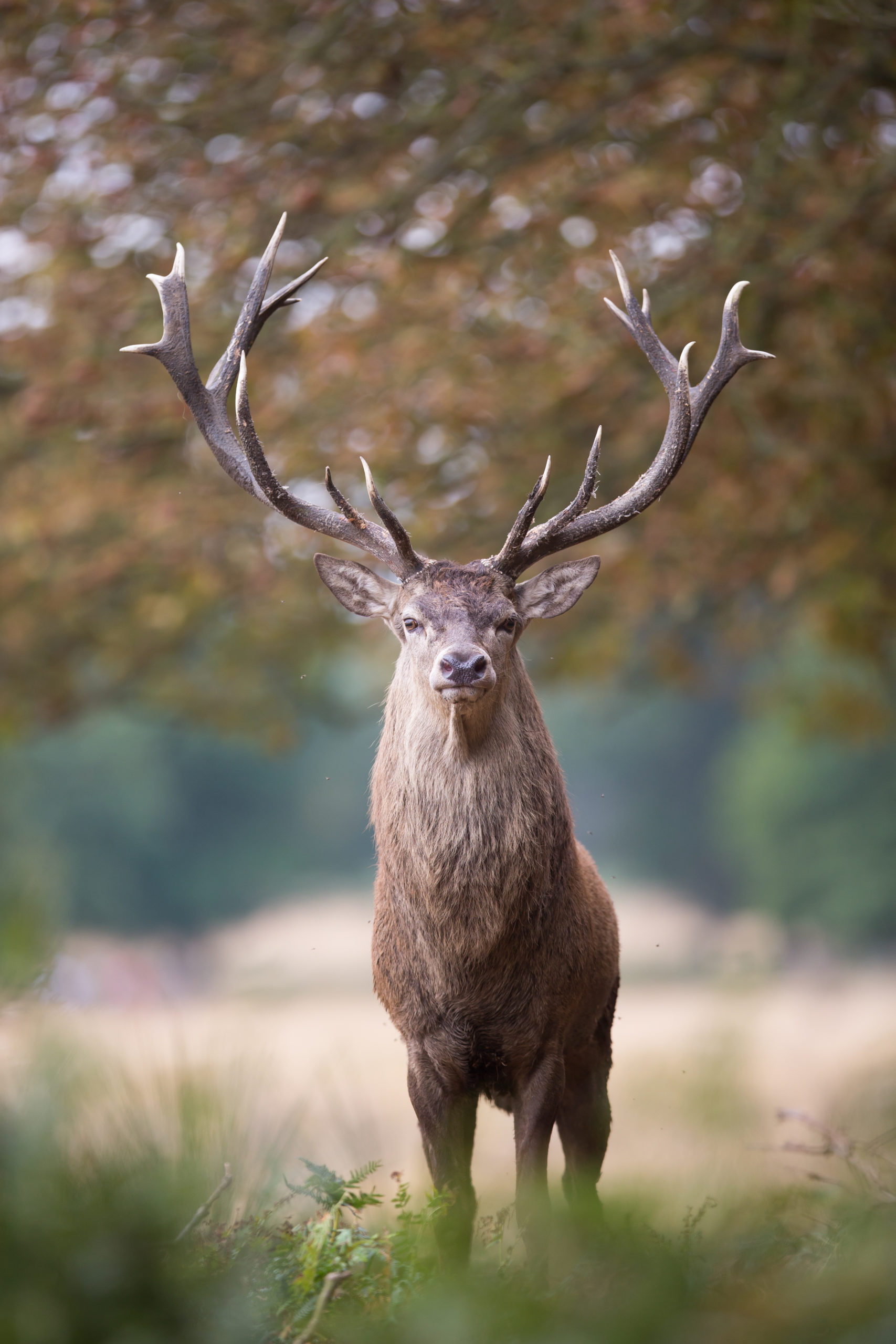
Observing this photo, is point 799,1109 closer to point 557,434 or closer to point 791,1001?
point 791,1001

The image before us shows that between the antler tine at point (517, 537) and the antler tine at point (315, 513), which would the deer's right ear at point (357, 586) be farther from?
the antler tine at point (517, 537)

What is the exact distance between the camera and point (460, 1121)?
13.2 feet

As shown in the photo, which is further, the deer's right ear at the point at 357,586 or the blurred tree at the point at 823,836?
the blurred tree at the point at 823,836

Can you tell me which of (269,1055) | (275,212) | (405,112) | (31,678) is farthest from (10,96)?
(269,1055)

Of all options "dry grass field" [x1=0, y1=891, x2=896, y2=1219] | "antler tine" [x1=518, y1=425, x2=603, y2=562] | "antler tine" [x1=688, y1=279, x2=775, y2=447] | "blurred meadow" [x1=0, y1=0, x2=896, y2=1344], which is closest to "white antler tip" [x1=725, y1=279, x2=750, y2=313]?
"antler tine" [x1=688, y1=279, x2=775, y2=447]

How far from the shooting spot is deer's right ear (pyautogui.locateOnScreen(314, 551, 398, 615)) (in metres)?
4.57

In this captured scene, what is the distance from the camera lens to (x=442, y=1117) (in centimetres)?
397

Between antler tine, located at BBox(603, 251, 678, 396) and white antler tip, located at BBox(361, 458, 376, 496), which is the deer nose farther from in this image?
antler tine, located at BBox(603, 251, 678, 396)

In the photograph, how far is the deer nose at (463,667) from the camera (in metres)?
3.86

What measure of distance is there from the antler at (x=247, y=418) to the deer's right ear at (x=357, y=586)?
3.8 inches

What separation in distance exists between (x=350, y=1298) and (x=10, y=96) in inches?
314

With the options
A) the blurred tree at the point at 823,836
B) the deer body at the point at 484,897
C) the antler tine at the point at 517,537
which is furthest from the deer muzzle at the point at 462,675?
the blurred tree at the point at 823,836

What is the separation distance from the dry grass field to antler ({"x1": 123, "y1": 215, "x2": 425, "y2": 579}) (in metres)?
1.61

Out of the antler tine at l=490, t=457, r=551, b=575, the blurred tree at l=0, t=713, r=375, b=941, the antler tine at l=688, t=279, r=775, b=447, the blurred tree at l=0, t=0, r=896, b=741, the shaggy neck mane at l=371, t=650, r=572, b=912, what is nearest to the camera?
the shaggy neck mane at l=371, t=650, r=572, b=912
